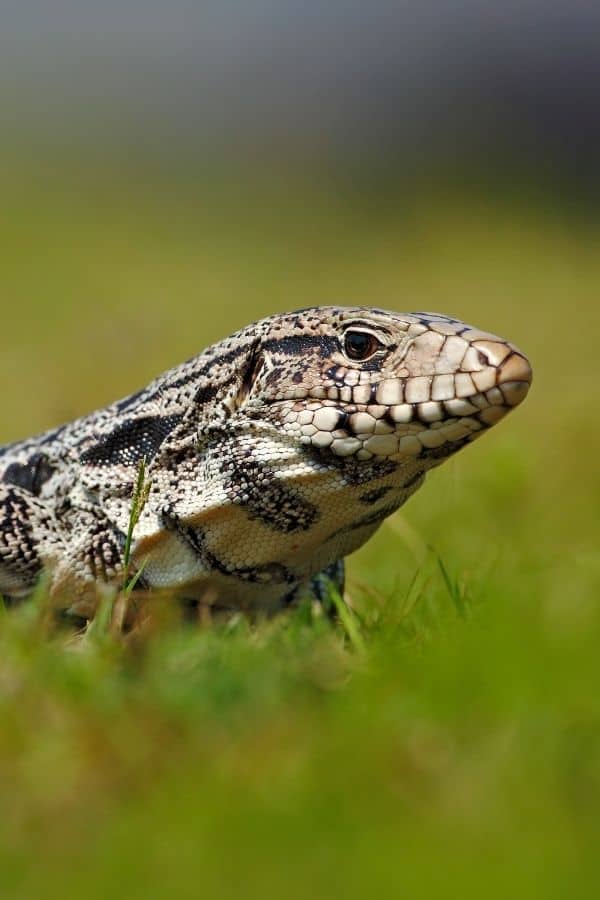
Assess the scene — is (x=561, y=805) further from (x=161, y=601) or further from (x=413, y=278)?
(x=413, y=278)

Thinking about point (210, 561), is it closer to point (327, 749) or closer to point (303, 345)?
point (303, 345)

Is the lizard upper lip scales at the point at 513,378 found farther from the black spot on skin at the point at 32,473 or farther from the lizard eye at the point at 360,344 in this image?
the black spot on skin at the point at 32,473

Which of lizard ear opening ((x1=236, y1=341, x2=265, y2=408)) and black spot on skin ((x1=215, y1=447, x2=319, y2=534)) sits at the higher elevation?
lizard ear opening ((x1=236, y1=341, x2=265, y2=408))

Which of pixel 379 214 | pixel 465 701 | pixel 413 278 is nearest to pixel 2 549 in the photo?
pixel 465 701

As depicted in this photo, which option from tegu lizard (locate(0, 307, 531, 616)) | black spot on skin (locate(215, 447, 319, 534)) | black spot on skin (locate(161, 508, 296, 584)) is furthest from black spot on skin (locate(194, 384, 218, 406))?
black spot on skin (locate(161, 508, 296, 584))

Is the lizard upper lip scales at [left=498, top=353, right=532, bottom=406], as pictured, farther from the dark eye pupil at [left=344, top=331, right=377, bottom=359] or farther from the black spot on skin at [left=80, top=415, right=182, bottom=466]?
the black spot on skin at [left=80, top=415, right=182, bottom=466]

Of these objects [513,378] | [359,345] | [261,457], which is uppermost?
[359,345]

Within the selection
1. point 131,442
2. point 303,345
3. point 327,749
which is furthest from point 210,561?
point 327,749
